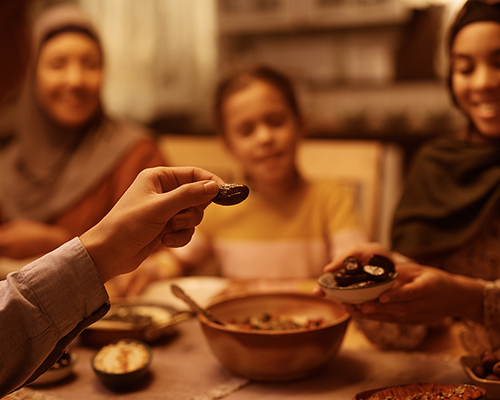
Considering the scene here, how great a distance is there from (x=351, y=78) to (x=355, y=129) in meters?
0.30

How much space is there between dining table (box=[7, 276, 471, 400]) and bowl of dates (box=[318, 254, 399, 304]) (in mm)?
148

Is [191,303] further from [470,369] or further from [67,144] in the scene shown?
[67,144]

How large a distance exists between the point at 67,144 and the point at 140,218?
4.45 feet

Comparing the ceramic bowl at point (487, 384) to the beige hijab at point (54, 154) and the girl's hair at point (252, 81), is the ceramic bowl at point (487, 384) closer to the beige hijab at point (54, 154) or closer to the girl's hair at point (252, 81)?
the girl's hair at point (252, 81)

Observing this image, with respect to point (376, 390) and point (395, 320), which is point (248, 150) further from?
point (376, 390)

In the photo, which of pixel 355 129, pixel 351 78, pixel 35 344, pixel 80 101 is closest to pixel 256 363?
pixel 35 344

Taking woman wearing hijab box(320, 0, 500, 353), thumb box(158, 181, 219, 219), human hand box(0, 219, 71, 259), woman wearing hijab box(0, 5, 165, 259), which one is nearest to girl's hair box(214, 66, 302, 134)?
woman wearing hijab box(0, 5, 165, 259)

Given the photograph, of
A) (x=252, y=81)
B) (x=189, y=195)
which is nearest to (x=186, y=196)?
(x=189, y=195)

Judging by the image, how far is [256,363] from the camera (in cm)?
78

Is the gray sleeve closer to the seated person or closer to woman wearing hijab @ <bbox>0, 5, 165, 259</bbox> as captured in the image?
the seated person

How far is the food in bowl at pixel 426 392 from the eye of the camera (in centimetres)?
66

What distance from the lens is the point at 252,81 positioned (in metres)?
1.45

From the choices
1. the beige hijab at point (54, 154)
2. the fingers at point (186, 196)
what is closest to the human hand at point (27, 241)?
the beige hijab at point (54, 154)

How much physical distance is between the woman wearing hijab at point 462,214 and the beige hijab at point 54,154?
1.11 metres
